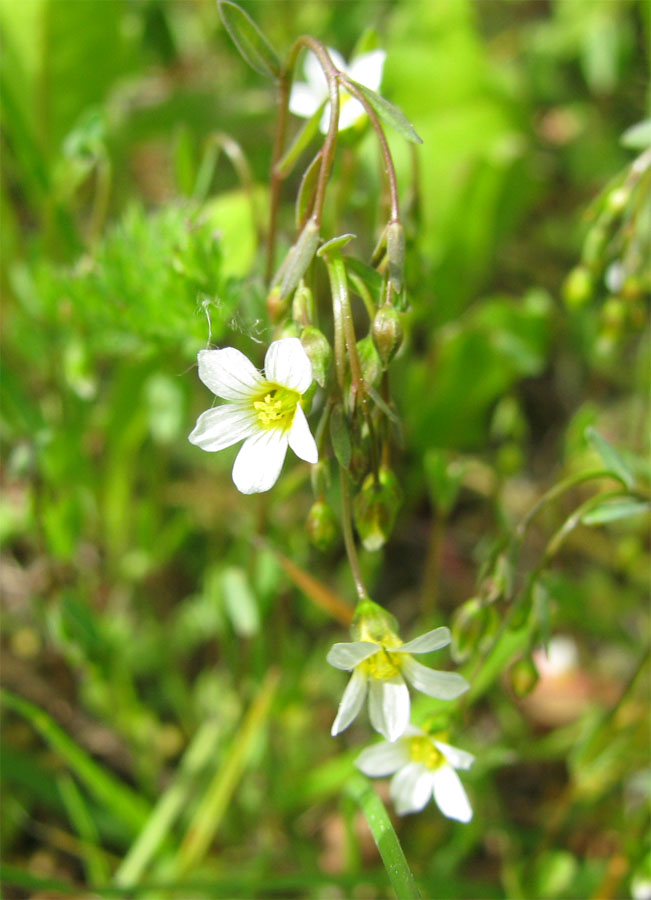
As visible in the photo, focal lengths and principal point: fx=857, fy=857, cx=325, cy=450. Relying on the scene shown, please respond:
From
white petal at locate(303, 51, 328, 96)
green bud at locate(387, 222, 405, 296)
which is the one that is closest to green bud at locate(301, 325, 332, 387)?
green bud at locate(387, 222, 405, 296)

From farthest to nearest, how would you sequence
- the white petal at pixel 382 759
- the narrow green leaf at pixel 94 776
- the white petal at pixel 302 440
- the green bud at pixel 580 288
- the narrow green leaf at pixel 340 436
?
the green bud at pixel 580 288 < the narrow green leaf at pixel 94 776 < the white petal at pixel 382 759 < the narrow green leaf at pixel 340 436 < the white petal at pixel 302 440

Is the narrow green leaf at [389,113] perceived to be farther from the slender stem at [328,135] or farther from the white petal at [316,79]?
the white petal at [316,79]

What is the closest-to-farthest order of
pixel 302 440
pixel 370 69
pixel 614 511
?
1. pixel 302 440
2. pixel 614 511
3. pixel 370 69

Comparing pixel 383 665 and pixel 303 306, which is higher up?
pixel 303 306

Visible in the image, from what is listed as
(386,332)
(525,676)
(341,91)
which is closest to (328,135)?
(386,332)

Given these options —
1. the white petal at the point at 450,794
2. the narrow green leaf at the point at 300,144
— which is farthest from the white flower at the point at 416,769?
the narrow green leaf at the point at 300,144

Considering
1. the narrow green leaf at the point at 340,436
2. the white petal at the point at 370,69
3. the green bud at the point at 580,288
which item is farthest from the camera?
the green bud at the point at 580,288

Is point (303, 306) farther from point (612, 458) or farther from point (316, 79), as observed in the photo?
point (316, 79)
